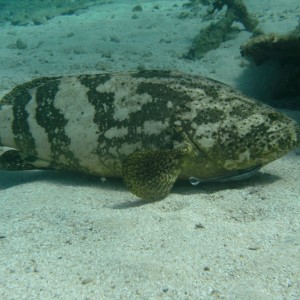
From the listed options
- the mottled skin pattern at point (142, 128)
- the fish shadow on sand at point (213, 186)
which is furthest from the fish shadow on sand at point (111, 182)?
the mottled skin pattern at point (142, 128)

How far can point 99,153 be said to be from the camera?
14.3 feet

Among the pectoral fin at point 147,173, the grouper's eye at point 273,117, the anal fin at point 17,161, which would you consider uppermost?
the grouper's eye at point 273,117

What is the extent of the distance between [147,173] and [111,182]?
1005 mm

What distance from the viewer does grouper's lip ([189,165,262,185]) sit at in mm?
Answer: 3971

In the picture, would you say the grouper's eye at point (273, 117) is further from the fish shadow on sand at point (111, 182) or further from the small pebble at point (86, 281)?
the small pebble at point (86, 281)

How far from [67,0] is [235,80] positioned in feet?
80.0

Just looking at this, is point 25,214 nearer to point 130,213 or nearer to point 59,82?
point 130,213

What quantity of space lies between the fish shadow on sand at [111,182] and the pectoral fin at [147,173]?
0.19 metres

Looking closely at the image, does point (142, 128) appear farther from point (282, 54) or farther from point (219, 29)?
point (219, 29)

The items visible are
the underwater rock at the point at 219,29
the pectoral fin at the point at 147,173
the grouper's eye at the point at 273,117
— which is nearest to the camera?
the pectoral fin at the point at 147,173

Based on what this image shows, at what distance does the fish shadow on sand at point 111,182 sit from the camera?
4008 mm

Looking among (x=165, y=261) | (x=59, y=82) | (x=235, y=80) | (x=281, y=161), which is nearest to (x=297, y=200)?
(x=281, y=161)

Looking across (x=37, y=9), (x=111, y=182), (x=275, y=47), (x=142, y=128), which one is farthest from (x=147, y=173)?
(x=37, y=9)

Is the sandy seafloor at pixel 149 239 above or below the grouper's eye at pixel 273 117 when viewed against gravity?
below
